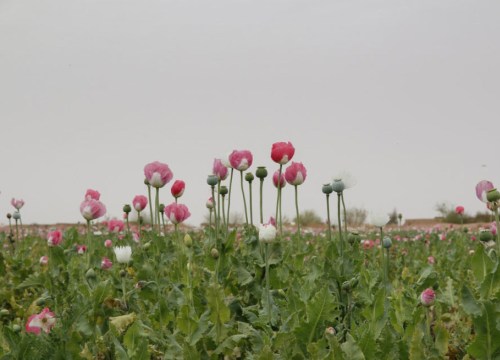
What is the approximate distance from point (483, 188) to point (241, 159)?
4.13 ft

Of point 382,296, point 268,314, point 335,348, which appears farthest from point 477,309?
point 268,314

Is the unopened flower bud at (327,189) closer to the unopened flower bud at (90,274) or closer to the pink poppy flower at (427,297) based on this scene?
the pink poppy flower at (427,297)

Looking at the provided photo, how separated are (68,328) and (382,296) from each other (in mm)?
1251

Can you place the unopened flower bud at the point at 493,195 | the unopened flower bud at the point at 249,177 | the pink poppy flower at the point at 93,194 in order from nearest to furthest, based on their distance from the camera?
1. the unopened flower bud at the point at 493,195
2. the unopened flower bud at the point at 249,177
3. the pink poppy flower at the point at 93,194

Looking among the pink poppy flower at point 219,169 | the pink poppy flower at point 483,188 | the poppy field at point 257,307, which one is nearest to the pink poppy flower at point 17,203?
the poppy field at point 257,307

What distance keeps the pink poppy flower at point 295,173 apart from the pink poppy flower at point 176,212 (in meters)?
0.59

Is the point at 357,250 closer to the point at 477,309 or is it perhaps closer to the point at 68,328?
the point at 477,309

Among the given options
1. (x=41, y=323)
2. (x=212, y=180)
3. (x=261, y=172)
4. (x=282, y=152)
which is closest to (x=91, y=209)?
(x=212, y=180)

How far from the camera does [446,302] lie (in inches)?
126

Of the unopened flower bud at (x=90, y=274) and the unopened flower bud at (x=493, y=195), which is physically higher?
the unopened flower bud at (x=493, y=195)

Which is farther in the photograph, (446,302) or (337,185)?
(446,302)

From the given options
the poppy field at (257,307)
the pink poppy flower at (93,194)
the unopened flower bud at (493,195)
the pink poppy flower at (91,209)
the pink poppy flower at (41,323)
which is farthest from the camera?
the pink poppy flower at (93,194)

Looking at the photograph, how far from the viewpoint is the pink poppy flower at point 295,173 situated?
3.23 metres

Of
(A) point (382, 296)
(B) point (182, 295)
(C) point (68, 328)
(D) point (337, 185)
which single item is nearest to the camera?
(A) point (382, 296)
